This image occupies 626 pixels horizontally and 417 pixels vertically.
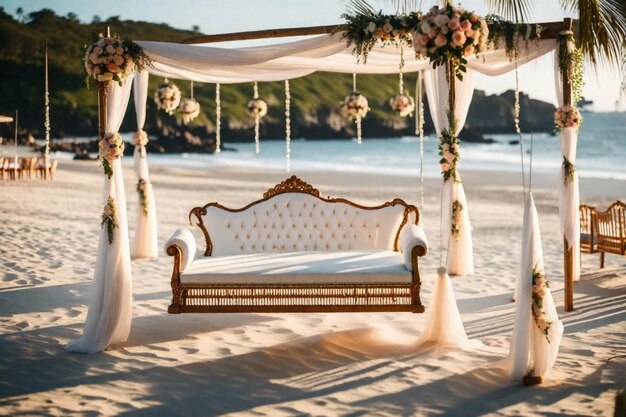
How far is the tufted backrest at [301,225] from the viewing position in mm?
7594

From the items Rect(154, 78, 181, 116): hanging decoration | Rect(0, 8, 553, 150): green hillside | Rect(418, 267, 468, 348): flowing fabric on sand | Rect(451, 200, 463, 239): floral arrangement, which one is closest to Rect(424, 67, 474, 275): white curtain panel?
Rect(451, 200, 463, 239): floral arrangement

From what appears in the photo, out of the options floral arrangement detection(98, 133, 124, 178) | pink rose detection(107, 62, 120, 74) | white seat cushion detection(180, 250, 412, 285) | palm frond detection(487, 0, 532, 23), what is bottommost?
white seat cushion detection(180, 250, 412, 285)

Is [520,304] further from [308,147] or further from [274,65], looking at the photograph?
[308,147]

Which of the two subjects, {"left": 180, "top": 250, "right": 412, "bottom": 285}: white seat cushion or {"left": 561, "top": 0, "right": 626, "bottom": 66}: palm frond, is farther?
{"left": 561, "top": 0, "right": 626, "bottom": 66}: palm frond

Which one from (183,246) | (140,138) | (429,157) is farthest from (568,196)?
(429,157)

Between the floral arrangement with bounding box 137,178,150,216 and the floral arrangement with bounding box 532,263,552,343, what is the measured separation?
5.97 m

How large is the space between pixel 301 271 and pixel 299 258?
2.27 ft

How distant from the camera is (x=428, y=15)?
5676 millimetres

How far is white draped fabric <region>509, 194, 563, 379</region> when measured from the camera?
5.10 meters

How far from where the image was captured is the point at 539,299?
515 cm

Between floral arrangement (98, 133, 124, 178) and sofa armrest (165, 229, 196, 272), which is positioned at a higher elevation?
floral arrangement (98, 133, 124, 178)

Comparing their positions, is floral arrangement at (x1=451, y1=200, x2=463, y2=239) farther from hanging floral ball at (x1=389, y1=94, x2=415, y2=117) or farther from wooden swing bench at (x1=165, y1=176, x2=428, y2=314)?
hanging floral ball at (x1=389, y1=94, x2=415, y2=117)

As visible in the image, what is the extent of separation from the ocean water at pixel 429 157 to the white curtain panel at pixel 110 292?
24623 millimetres

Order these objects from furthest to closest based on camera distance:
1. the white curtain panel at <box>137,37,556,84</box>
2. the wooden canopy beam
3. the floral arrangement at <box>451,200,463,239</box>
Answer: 1. the floral arrangement at <box>451,200,463,239</box>
2. the wooden canopy beam
3. the white curtain panel at <box>137,37,556,84</box>
